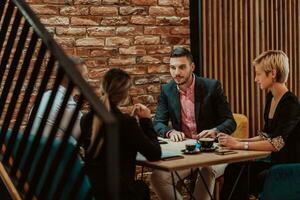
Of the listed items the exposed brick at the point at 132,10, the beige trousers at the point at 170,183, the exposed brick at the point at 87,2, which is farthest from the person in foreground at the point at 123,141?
the exposed brick at the point at 132,10

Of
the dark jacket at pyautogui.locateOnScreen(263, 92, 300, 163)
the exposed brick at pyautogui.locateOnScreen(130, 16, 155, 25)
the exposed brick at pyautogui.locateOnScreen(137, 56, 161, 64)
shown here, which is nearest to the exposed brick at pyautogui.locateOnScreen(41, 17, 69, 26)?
the exposed brick at pyautogui.locateOnScreen(130, 16, 155, 25)

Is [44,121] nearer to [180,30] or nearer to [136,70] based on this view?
[136,70]

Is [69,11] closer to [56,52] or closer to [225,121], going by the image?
[225,121]

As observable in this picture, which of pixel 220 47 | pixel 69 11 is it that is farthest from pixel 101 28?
pixel 220 47

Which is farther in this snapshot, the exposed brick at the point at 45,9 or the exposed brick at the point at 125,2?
the exposed brick at the point at 125,2

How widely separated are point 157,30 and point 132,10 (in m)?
0.30

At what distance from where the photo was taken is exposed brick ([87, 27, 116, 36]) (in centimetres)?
446

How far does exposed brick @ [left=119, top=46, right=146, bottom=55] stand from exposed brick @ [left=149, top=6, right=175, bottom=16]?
1.08 feet

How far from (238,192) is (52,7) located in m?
2.09

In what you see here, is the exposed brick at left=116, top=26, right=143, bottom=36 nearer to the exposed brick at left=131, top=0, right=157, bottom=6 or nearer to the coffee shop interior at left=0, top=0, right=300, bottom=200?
the coffee shop interior at left=0, top=0, right=300, bottom=200

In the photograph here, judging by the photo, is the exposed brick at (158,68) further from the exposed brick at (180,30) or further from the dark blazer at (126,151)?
the dark blazer at (126,151)

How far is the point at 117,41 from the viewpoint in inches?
180

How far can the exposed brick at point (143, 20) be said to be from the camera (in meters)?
4.64

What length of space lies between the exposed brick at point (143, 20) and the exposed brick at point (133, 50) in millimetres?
214
